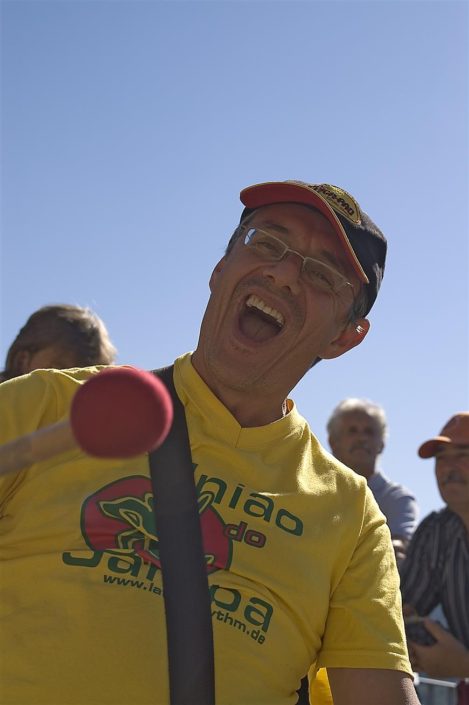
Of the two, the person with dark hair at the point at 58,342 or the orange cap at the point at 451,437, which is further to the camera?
the orange cap at the point at 451,437

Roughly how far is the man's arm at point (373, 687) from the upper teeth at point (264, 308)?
3.12 feet

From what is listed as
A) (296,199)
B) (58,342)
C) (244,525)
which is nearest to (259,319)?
(296,199)

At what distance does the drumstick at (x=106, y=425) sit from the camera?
2.85 ft

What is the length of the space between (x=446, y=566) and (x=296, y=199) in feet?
8.07

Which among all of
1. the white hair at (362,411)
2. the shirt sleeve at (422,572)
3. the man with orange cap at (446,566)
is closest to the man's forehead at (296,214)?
the man with orange cap at (446,566)

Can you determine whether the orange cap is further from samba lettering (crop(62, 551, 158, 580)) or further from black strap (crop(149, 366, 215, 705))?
samba lettering (crop(62, 551, 158, 580))

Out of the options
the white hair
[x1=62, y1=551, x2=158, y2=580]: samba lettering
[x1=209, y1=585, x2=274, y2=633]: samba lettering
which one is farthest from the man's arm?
the white hair

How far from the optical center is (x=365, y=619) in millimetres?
2324

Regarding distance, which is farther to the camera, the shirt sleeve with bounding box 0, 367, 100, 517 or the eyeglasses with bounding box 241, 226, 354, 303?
the eyeglasses with bounding box 241, 226, 354, 303

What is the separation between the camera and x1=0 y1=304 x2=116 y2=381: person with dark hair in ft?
12.8

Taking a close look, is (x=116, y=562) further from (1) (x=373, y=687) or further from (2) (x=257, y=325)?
(2) (x=257, y=325)

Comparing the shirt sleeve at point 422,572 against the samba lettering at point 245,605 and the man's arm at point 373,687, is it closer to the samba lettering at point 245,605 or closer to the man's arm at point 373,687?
the man's arm at point 373,687

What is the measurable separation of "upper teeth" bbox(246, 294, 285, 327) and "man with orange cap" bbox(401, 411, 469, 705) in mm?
2169

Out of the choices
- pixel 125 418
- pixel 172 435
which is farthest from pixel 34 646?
pixel 125 418
